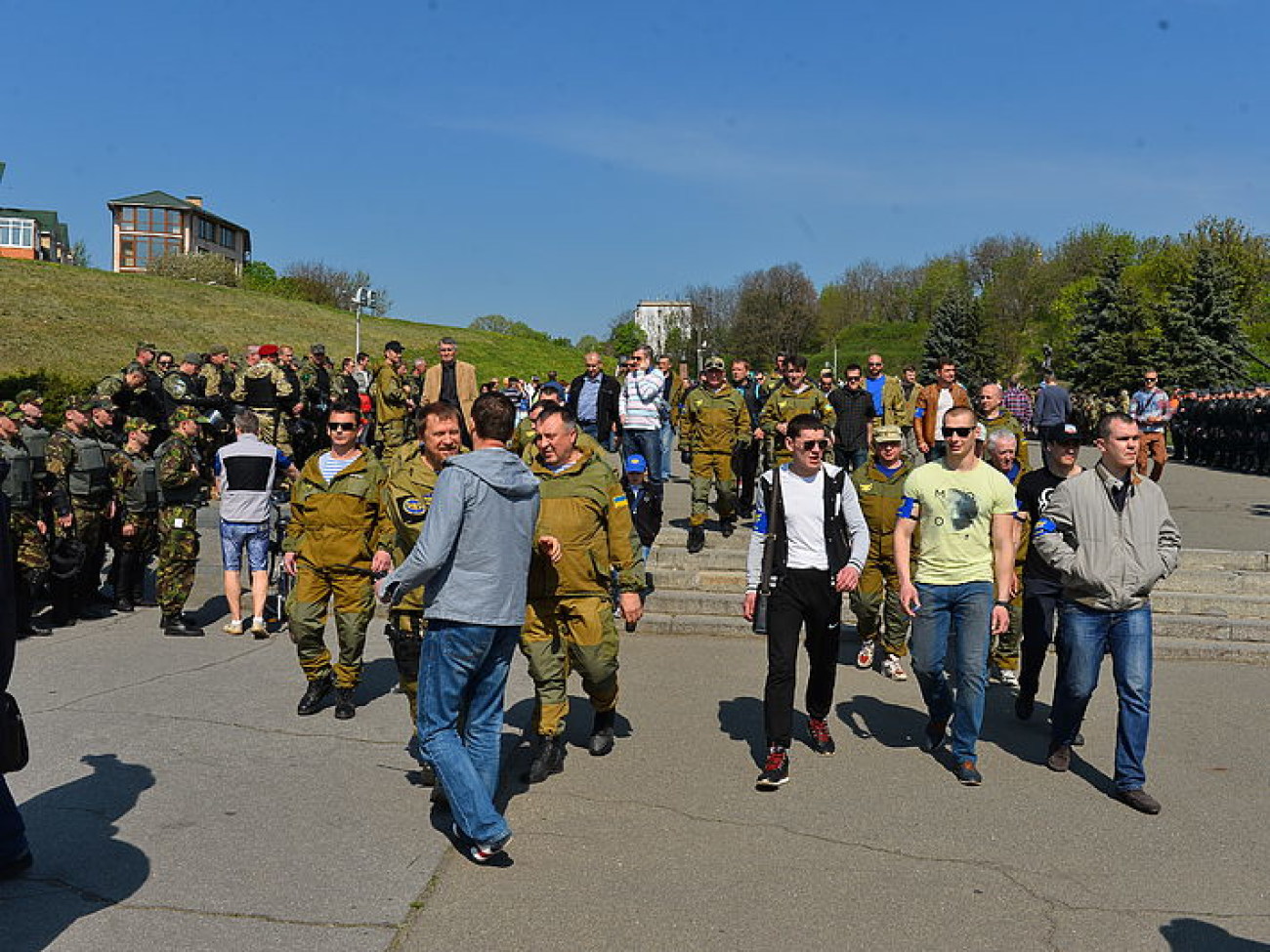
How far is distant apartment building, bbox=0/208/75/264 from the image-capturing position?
89.3 meters

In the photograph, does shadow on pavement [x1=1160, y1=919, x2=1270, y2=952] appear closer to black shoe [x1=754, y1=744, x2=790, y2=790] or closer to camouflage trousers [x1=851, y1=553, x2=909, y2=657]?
black shoe [x1=754, y1=744, x2=790, y2=790]

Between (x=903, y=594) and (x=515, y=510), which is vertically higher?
(x=515, y=510)

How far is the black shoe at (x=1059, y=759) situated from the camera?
629cm

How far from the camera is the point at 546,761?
6113 mm

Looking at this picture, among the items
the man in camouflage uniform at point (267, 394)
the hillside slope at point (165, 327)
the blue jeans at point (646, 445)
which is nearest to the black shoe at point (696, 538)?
the blue jeans at point (646, 445)

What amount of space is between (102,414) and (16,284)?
4389 cm

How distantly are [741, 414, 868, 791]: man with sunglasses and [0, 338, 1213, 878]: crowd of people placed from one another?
1 centimetres

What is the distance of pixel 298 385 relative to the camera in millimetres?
16141

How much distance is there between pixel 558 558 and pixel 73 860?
8.28ft

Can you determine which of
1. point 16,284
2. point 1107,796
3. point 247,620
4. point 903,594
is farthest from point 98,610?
point 16,284

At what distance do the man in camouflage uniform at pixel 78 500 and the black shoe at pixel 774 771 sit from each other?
6.91 meters

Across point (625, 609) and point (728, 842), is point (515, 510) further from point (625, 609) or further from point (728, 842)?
point (728, 842)

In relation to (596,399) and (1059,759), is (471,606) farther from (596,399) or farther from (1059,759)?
(596,399)

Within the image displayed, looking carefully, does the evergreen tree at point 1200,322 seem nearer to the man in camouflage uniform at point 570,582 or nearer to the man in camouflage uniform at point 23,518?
the man in camouflage uniform at point 570,582
